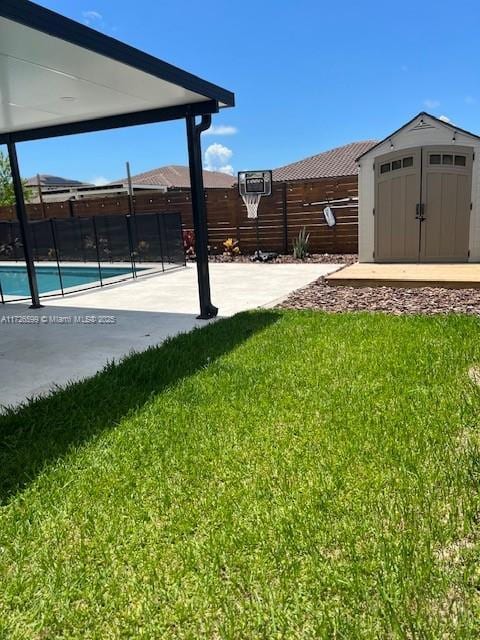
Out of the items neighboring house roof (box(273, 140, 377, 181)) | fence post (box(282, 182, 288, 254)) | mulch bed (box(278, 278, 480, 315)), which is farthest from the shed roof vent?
neighboring house roof (box(273, 140, 377, 181))

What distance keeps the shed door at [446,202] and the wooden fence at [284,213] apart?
2.82m

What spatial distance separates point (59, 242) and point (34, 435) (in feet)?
36.1

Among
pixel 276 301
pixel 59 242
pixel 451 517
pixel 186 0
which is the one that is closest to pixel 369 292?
pixel 276 301

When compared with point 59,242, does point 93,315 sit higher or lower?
lower

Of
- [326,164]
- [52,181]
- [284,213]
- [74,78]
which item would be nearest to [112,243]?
[284,213]

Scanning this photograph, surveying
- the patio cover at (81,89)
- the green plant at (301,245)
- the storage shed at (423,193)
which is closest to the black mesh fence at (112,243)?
the green plant at (301,245)

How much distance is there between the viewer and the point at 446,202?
944cm

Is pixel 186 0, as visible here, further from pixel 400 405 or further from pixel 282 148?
pixel 282 148

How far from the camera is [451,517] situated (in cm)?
209

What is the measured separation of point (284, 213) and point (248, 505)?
11.7 meters

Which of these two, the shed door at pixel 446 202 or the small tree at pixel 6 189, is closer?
the shed door at pixel 446 202

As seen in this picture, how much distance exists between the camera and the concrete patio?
4.51 m

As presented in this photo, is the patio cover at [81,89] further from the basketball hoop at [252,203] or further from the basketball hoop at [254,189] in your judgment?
the basketball hoop at [252,203]

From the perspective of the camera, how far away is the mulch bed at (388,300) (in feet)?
20.5
